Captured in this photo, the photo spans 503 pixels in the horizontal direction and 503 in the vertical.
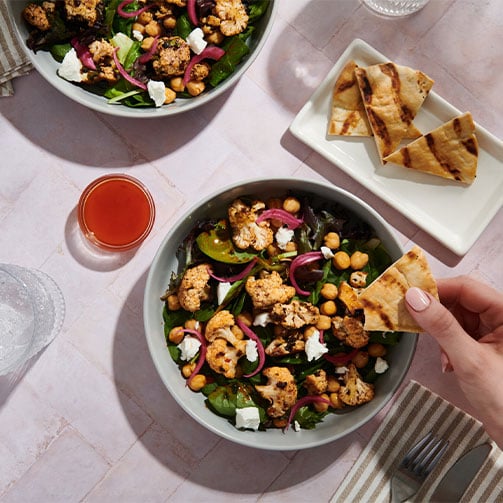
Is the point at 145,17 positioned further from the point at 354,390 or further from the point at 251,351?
the point at 354,390

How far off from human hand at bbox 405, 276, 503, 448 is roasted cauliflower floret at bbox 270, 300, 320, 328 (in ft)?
1.29

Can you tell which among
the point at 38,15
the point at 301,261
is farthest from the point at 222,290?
the point at 38,15

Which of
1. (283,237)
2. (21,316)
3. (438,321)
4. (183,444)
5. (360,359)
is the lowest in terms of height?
(183,444)

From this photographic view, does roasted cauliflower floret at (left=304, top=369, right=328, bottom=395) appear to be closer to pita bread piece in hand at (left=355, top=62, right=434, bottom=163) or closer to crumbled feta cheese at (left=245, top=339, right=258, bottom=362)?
crumbled feta cheese at (left=245, top=339, right=258, bottom=362)

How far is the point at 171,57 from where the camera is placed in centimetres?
240

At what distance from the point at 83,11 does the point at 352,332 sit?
1515 mm

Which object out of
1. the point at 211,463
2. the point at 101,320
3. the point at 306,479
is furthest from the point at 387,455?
the point at 101,320

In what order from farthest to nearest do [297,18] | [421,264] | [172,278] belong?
[297,18] → [172,278] → [421,264]

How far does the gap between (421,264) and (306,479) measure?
Result: 41.3 inches

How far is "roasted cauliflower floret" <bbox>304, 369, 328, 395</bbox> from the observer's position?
7.74 feet

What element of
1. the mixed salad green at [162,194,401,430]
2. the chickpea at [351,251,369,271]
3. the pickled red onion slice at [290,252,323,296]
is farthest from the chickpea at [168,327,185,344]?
the chickpea at [351,251,369,271]

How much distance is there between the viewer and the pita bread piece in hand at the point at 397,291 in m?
2.13

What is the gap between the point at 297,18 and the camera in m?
2.60

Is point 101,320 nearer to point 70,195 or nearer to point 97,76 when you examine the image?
point 70,195
